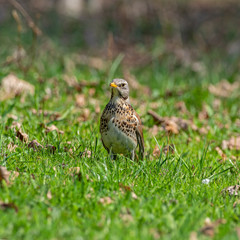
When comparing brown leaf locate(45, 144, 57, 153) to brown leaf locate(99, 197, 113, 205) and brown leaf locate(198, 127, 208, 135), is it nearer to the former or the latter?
brown leaf locate(99, 197, 113, 205)

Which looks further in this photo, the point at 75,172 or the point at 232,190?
the point at 232,190

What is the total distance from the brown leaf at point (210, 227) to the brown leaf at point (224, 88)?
507cm

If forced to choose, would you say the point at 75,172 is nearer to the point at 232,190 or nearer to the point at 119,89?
the point at 119,89

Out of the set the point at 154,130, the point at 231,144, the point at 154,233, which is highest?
the point at 154,233

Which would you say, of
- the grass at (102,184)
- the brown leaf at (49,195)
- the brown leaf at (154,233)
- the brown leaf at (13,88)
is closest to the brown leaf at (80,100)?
the grass at (102,184)

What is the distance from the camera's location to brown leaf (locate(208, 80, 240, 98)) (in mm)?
8828

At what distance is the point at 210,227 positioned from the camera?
3688 millimetres

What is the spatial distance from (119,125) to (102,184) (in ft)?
4.07

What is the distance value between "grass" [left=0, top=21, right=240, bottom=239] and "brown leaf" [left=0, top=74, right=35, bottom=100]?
0.54 ft

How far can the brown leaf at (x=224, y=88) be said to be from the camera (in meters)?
8.83

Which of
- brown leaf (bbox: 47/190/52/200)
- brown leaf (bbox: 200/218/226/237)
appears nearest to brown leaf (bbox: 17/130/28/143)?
brown leaf (bbox: 47/190/52/200)

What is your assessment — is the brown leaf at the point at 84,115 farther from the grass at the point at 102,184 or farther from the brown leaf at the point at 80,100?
the brown leaf at the point at 80,100

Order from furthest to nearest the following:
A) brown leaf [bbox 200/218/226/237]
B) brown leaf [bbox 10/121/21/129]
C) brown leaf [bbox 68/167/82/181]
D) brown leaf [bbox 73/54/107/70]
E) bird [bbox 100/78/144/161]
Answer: brown leaf [bbox 73/54/107/70] < brown leaf [bbox 10/121/21/129] < bird [bbox 100/78/144/161] < brown leaf [bbox 68/167/82/181] < brown leaf [bbox 200/218/226/237]

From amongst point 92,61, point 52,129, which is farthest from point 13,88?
point 92,61
